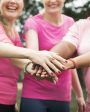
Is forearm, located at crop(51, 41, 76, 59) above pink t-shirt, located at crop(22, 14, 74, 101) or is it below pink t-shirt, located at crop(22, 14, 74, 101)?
above

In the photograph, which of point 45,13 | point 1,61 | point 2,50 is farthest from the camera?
point 45,13

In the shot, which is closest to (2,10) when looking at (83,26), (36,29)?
(36,29)

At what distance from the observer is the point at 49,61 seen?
300 centimetres

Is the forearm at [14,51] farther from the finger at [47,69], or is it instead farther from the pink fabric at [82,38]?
the pink fabric at [82,38]

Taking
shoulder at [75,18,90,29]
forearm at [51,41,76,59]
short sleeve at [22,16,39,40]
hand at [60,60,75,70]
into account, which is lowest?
short sleeve at [22,16,39,40]

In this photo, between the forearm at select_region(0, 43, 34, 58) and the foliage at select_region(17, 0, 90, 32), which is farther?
the foliage at select_region(17, 0, 90, 32)

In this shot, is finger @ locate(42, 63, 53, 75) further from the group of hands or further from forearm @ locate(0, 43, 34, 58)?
forearm @ locate(0, 43, 34, 58)

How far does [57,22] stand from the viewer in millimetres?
4172

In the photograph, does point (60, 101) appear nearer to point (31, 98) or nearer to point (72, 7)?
point (31, 98)

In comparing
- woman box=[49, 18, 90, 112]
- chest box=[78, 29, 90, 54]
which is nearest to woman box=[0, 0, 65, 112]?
woman box=[49, 18, 90, 112]

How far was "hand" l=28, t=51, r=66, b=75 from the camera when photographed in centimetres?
300

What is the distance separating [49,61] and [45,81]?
1.03 metres

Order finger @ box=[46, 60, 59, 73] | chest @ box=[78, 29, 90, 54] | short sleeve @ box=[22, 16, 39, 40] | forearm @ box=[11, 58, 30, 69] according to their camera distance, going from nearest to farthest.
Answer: finger @ box=[46, 60, 59, 73] → chest @ box=[78, 29, 90, 54] → forearm @ box=[11, 58, 30, 69] → short sleeve @ box=[22, 16, 39, 40]

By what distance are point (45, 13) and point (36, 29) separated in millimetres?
233
